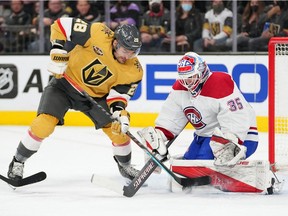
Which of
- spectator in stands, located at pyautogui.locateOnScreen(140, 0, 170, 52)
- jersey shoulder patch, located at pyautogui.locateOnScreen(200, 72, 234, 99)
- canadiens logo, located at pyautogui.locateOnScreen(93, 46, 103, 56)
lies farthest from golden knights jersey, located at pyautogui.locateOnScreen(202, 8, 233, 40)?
jersey shoulder patch, located at pyautogui.locateOnScreen(200, 72, 234, 99)

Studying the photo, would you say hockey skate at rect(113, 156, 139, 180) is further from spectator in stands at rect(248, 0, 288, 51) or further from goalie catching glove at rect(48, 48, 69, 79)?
spectator in stands at rect(248, 0, 288, 51)

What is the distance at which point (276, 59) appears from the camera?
561cm

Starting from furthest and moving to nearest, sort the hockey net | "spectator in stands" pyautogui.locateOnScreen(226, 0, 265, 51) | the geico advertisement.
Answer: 1. "spectator in stands" pyautogui.locateOnScreen(226, 0, 265, 51)
2. the geico advertisement
3. the hockey net

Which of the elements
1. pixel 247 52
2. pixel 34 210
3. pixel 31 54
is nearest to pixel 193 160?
pixel 34 210

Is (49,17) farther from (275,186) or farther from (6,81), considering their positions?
(275,186)

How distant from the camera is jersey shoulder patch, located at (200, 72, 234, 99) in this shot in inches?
187

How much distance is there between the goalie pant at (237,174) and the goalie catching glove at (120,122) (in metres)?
0.36

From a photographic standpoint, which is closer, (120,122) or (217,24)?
(120,122)

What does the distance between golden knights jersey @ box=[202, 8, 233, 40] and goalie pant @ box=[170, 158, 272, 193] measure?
3383mm

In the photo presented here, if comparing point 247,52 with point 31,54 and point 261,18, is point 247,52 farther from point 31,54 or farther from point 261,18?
point 31,54

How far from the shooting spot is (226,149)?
15.2 feet

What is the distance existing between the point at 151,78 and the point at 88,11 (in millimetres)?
952

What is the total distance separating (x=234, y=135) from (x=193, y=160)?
0.89ft

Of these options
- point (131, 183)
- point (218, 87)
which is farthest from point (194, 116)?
point (131, 183)
